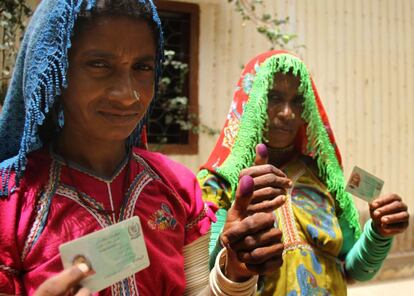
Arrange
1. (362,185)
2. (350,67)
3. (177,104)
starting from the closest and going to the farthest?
(362,185) → (177,104) → (350,67)

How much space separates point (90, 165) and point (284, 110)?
2.96 ft

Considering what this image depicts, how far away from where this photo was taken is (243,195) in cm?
107

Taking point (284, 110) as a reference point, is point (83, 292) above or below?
below

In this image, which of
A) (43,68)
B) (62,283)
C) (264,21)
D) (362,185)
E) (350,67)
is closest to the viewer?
(62,283)

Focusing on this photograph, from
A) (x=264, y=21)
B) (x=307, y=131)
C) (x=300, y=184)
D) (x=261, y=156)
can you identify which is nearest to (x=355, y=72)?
(x=264, y=21)

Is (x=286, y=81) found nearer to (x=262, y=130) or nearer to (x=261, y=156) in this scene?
(x=262, y=130)

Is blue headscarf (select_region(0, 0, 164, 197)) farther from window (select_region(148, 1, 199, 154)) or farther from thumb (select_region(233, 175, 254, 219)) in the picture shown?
window (select_region(148, 1, 199, 154))

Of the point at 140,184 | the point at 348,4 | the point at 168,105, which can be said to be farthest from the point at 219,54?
the point at 140,184

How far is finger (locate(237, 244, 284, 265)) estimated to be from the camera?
1028 mm

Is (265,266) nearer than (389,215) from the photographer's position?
Yes

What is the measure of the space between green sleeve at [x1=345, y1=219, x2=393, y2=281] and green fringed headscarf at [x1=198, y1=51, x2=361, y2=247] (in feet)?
0.30

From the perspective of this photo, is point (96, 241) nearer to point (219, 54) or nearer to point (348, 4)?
point (219, 54)

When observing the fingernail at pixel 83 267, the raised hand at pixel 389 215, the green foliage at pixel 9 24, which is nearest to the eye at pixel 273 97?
the raised hand at pixel 389 215

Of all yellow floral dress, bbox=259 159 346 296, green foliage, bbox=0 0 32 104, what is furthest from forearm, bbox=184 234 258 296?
green foliage, bbox=0 0 32 104
